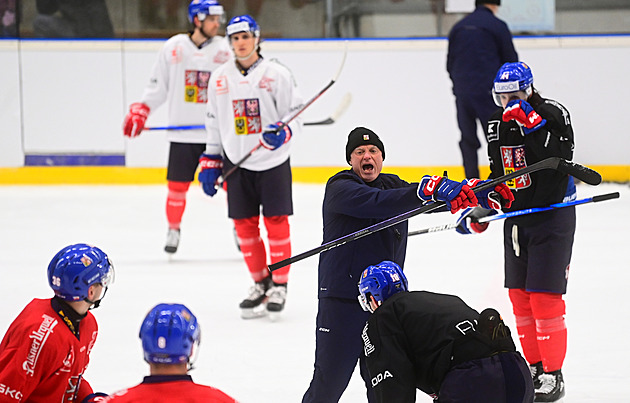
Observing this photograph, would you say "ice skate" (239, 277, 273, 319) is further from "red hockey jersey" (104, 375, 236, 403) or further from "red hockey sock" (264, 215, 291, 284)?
"red hockey jersey" (104, 375, 236, 403)

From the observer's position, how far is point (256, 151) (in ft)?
15.8

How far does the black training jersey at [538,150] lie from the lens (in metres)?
3.41

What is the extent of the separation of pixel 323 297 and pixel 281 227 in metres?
1.75

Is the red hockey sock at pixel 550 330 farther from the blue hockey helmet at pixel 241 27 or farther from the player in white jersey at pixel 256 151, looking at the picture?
the blue hockey helmet at pixel 241 27

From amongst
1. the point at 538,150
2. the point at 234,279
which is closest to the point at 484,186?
the point at 538,150

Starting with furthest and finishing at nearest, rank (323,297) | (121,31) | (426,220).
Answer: (121,31), (426,220), (323,297)

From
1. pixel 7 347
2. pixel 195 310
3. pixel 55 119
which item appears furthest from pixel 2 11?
pixel 7 347

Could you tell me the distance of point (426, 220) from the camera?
22.9 ft

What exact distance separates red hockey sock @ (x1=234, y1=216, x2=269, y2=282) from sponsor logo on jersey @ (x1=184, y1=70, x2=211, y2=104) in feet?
4.70

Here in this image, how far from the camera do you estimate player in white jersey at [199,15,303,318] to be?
4.77 metres

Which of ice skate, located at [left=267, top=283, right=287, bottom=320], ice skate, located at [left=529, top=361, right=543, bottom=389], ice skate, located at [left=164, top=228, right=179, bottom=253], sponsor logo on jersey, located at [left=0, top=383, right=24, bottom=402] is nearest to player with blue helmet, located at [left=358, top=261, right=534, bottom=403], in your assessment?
sponsor logo on jersey, located at [left=0, top=383, right=24, bottom=402]

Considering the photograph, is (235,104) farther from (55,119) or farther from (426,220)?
(55,119)

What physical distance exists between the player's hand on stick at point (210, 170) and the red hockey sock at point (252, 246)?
0.29 metres

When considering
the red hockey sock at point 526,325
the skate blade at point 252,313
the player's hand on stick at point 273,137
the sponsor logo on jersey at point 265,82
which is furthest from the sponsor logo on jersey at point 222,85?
the red hockey sock at point 526,325
